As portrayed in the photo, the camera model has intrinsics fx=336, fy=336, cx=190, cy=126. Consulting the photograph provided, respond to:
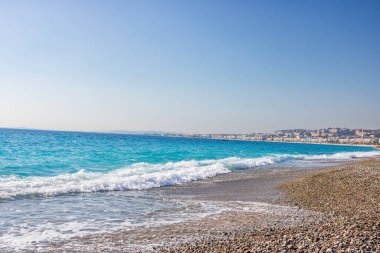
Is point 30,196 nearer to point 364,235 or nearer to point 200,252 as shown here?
point 200,252

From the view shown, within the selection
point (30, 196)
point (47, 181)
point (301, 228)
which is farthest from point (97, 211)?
point (47, 181)

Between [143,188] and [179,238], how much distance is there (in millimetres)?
9948

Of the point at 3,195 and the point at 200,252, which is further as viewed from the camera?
the point at 3,195

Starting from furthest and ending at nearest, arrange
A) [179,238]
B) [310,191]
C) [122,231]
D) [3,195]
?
[310,191] → [3,195] → [122,231] → [179,238]

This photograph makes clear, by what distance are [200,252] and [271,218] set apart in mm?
4404

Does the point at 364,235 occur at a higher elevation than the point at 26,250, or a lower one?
higher

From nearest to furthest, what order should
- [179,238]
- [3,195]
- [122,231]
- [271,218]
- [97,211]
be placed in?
[179,238], [122,231], [271,218], [97,211], [3,195]

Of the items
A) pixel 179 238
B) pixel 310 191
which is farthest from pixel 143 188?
pixel 179 238

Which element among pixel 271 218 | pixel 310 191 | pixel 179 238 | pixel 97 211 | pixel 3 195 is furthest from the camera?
pixel 310 191

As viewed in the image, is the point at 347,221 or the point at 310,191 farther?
the point at 310,191

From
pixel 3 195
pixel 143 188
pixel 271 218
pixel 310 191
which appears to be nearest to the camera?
pixel 271 218

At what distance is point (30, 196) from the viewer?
14.5 metres

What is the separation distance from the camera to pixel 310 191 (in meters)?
16.7

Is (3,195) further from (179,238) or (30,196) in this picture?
(179,238)
